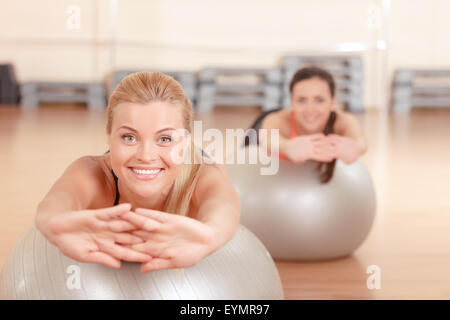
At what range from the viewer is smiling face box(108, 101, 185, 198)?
4.03 feet

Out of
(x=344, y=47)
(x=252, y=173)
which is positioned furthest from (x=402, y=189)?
(x=344, y=47)

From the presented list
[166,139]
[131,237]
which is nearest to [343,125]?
[166,139]

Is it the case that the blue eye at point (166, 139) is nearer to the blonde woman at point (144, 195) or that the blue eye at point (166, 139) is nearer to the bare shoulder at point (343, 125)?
the blonde woman at point (144, 195)

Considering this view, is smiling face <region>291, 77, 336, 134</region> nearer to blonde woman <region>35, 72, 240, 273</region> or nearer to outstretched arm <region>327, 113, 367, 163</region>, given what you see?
outstretched arm <region>327, 113, 367, 163</region>

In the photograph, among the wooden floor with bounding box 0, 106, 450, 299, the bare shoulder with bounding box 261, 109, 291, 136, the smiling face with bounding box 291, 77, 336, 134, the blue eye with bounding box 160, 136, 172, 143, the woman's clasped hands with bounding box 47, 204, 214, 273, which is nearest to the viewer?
the woman's clasped hands with bounding box 47, 204, 214, 273

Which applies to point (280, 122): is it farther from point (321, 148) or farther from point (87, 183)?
point (87, 183)

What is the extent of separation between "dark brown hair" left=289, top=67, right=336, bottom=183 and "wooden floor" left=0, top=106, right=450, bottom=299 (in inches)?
13.1

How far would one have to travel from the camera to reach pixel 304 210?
2420 mm

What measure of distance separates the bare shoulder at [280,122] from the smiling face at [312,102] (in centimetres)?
13

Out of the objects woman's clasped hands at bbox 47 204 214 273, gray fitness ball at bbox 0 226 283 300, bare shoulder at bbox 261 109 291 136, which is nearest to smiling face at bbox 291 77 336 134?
bare shoulder at bbox 261 109 291 136

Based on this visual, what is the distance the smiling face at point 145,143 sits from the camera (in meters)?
1.23

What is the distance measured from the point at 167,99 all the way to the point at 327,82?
122 cm

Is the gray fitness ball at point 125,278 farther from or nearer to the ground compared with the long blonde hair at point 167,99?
nearer to the ground

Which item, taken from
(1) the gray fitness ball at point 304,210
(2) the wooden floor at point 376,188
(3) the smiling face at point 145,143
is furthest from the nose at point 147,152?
(1) the gray fitness ball at point 304,210
